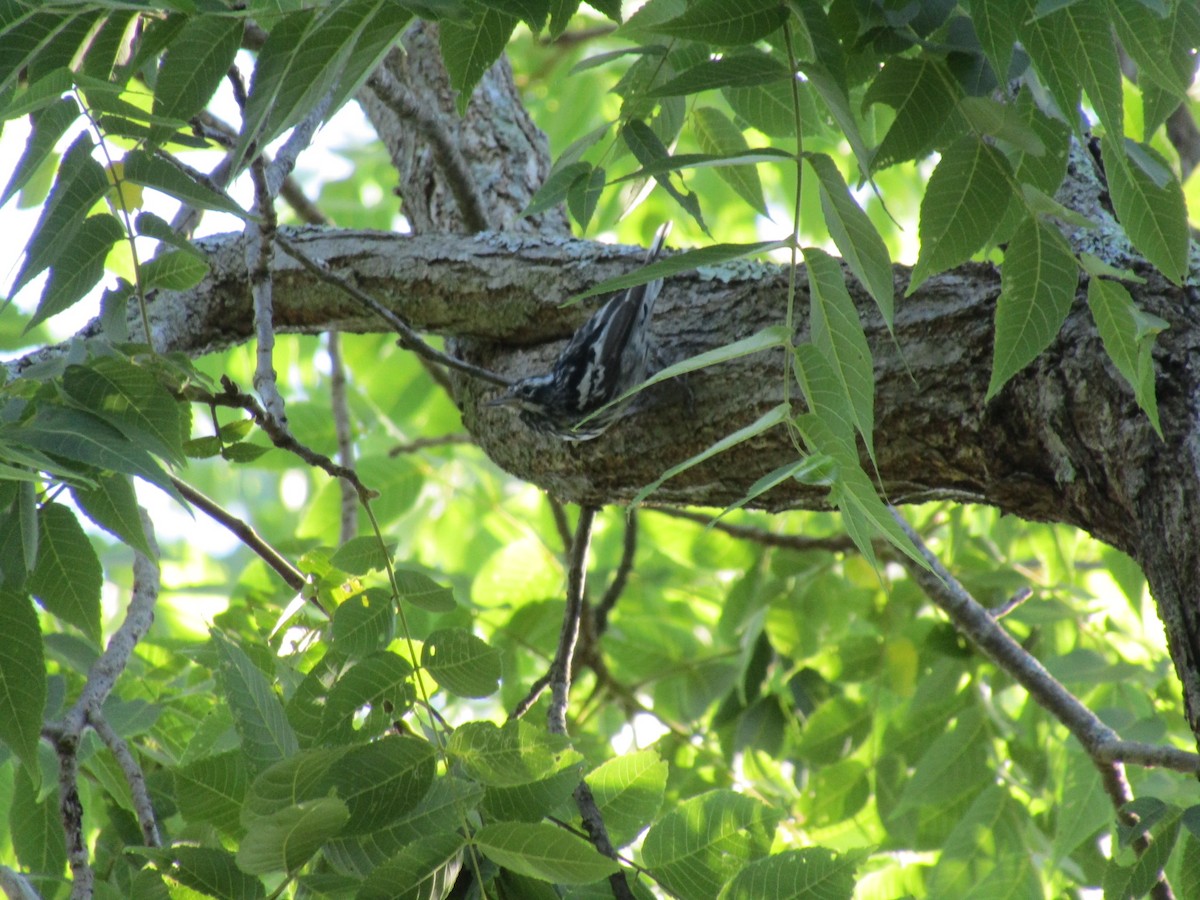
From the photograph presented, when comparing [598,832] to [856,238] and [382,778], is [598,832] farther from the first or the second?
[856,238]

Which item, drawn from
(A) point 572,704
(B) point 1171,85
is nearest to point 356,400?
(A) point 572,704

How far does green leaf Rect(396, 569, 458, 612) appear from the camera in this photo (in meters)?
2.06

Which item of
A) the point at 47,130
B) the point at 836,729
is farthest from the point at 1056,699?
the point at 47,130

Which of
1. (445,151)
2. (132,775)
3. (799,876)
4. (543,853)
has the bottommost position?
(799,876)

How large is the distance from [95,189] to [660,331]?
Result: 1.34 m

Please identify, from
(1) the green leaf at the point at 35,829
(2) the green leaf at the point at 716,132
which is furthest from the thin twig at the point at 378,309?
(1) the green leaf at the point at 35,829

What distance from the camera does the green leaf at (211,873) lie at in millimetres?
1557

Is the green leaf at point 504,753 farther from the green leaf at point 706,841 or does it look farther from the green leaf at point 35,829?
the green leaf at point 35,829

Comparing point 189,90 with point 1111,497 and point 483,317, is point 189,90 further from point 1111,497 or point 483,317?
point 1111,497

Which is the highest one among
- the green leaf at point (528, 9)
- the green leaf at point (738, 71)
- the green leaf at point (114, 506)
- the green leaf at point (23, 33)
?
the green leaf at point (23, 33)

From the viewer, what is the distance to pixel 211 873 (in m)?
1.57

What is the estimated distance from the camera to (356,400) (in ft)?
16.3

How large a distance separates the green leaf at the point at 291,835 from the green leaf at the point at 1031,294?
112cm

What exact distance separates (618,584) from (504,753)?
98.5 inches
